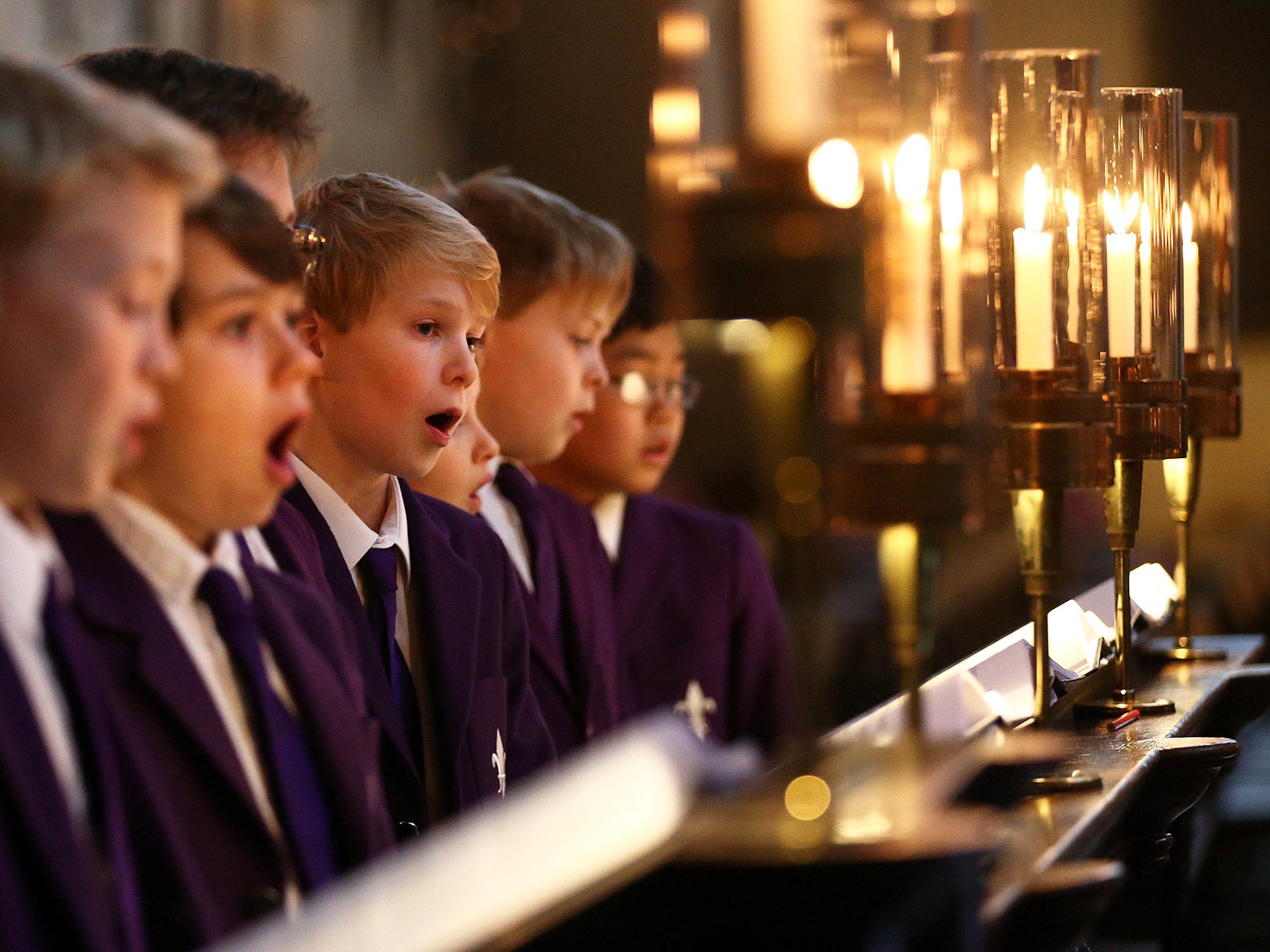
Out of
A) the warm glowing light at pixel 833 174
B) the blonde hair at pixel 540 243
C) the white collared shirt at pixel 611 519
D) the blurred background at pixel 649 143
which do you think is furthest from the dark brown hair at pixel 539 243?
the blurred background at pixel 649 143

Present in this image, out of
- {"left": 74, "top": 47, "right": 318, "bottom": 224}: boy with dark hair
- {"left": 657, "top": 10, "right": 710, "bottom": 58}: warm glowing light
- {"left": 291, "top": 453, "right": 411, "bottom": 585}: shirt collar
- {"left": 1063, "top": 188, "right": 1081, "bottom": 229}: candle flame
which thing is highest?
{"left": 657, "top": 10, "right": 710, "bottom": 58}: warm glowing light

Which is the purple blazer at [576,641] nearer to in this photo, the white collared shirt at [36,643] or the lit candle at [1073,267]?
the lit candle at [1073,267]

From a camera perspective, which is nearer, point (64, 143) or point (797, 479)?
point (64, 143)

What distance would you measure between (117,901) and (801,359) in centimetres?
618

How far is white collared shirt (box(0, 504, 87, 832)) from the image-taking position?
101 centimetres

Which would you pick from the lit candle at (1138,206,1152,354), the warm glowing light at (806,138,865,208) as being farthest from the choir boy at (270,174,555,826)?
the warm glowing light at (806,138,865,208)

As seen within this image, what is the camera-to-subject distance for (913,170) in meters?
1.78

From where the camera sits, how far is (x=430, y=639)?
5.85ft

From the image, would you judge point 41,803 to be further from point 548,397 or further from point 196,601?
point 548,397

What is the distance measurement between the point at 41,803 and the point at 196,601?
0.83 feet

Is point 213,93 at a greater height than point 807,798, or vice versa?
point 213,93

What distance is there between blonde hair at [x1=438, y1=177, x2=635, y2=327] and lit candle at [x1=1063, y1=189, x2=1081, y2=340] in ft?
2.21

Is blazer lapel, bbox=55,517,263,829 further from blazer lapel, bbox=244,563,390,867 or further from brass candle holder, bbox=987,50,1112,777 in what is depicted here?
brass candle holder, bbox=987,50,1112,777

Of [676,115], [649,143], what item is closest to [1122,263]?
[676,115]
